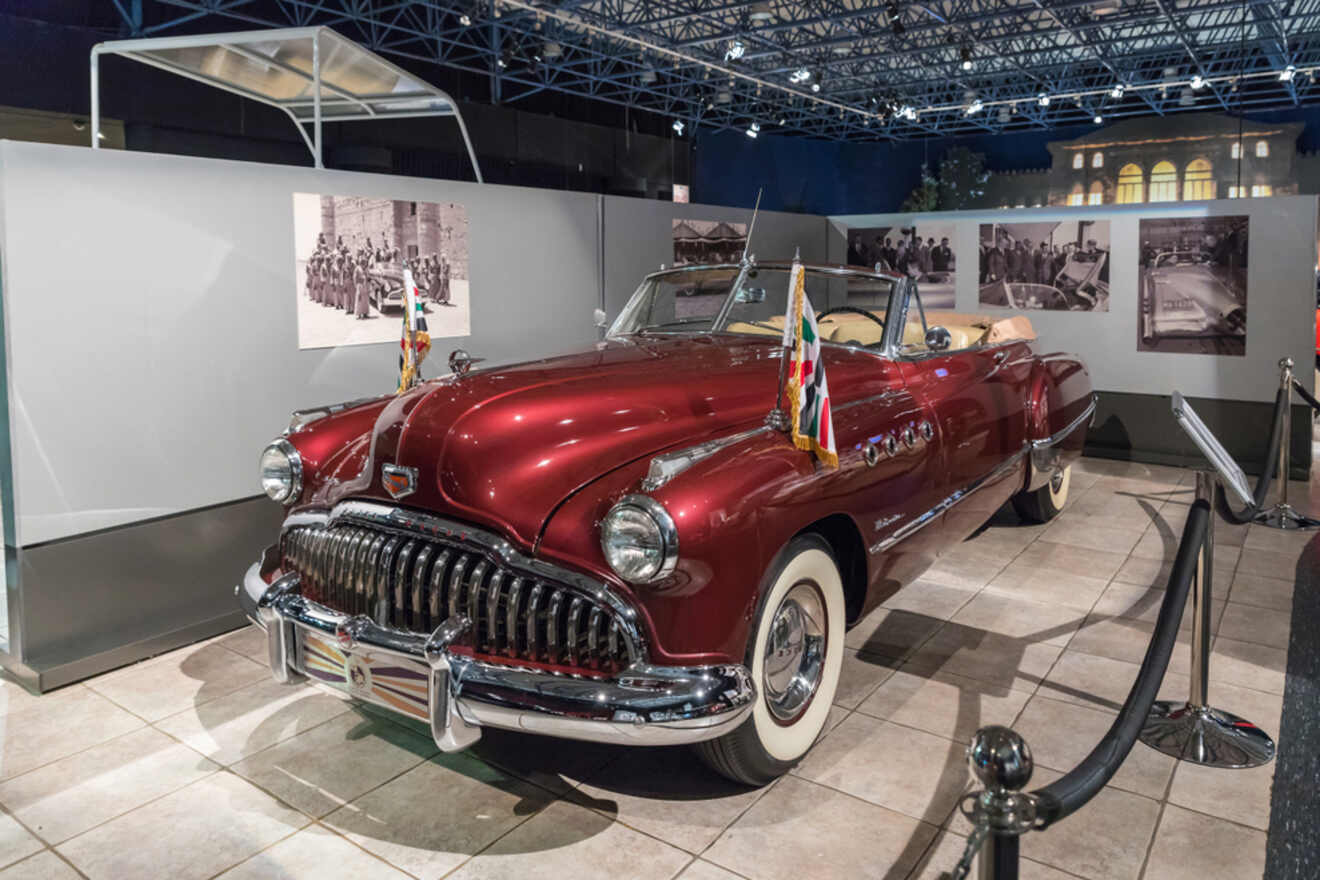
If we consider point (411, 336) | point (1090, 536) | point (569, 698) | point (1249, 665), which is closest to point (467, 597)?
point (569, 698)

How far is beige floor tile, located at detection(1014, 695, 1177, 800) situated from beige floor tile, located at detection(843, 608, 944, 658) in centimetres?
66

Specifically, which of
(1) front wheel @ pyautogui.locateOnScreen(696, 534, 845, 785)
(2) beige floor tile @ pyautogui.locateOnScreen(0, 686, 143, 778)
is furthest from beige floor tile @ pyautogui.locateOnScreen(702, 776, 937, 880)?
(2) beige floor tile @ pyautogui.locateOnScreen(0, 686, 143, 778)

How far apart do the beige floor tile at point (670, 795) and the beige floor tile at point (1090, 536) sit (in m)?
3.55

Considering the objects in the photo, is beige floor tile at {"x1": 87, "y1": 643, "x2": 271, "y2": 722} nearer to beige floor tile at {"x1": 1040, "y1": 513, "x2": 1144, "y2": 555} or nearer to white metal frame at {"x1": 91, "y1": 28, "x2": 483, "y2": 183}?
white metal frame at {"x1": 91, "y1": 28, "x2": 483, "y2": 183}

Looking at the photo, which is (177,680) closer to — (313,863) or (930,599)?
(313,863)

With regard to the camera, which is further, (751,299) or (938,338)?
(751,299)

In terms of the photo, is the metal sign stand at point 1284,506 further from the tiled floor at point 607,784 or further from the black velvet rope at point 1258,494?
the tiled floor at point 607,784

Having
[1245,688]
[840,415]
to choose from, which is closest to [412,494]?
[840,415]

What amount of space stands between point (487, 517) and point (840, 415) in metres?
1.36

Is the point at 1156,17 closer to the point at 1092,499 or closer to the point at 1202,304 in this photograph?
the point at 1202,304

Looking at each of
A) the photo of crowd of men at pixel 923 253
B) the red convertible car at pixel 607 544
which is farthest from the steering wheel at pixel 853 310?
the photo of crowd of men at pixel 923 253

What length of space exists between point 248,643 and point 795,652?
2.63m

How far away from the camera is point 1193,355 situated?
8172mm

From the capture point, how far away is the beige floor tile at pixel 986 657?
3.88 metres
